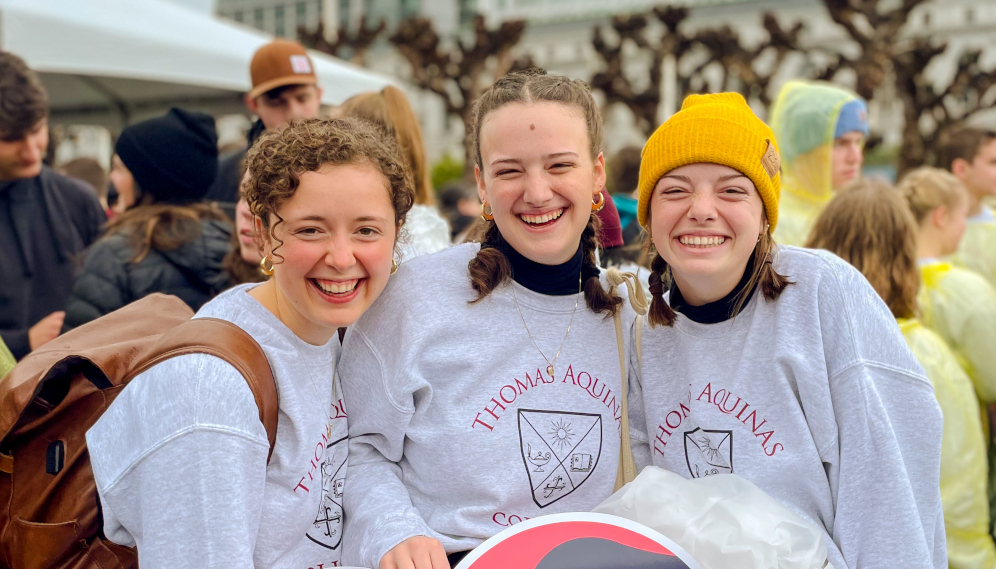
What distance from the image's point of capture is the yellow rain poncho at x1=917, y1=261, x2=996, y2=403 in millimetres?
4020

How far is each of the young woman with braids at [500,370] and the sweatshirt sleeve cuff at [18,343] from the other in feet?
7.18

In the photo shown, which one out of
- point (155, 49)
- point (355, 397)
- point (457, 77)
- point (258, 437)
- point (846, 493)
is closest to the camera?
point (258, 437)

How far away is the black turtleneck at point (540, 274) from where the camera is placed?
220cm

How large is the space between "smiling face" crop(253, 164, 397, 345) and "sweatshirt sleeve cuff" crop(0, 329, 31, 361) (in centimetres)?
225

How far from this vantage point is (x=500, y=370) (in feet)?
6.95

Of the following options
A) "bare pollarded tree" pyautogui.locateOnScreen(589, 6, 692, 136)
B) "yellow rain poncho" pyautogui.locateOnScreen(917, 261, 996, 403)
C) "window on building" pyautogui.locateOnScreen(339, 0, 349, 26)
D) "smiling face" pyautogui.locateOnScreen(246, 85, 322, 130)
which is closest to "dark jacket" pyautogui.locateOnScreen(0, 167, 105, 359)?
"smiling face" pyautogui.locateOnScreen(246, 85, 322, 130)

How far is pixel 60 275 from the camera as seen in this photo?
3.91 metres

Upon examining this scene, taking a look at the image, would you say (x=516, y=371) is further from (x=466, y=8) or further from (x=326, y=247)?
(x=466, y=8)

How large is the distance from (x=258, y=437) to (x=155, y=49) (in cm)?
580

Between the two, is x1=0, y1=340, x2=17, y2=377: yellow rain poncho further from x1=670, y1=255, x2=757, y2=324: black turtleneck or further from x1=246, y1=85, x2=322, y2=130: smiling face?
x1=246, y1=85, x2=322, y2=130: smiling face

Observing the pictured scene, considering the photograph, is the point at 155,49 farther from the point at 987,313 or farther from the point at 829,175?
the point at 987,313

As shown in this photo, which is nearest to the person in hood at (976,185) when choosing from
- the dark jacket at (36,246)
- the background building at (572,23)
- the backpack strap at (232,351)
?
the backpack strap at (232,351)

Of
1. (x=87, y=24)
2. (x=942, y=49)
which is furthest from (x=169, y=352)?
(x=942, y=49)

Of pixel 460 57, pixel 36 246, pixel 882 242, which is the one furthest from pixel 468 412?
pixel 460 57
